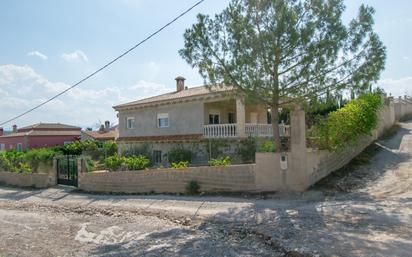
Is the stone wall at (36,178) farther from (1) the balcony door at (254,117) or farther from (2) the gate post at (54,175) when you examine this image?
(1) the balcony door at (254,117)

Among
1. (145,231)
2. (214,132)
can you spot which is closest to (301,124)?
(145,231)

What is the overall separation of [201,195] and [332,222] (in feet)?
21.0

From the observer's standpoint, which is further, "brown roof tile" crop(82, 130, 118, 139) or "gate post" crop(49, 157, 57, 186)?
"brown roof tile" crop(82, 130, 118, 139)

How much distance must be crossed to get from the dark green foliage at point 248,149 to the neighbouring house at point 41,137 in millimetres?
35010

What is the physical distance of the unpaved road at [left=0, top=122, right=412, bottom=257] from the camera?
299 inches

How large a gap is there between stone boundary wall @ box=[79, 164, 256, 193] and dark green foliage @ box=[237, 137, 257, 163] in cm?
484

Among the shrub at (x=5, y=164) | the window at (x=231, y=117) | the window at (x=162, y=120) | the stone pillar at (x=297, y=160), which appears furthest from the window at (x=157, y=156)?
the stone pillar at (x=297, y=160)

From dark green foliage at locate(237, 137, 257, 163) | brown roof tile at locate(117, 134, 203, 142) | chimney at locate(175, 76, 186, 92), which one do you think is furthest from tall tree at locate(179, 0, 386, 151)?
chimney at locate(175, 76, 186, 92)

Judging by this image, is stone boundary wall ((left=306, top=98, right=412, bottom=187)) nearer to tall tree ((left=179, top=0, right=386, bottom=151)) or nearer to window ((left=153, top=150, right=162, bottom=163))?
tall tree ((left=179, top=0, right=386, bottom=151))

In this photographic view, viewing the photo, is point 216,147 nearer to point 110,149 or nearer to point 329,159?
point 329,159

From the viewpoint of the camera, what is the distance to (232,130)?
72.1 feet

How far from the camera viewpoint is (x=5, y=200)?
18.3 meters

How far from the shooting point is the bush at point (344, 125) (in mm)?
14758

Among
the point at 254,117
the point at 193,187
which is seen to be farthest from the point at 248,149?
the point at 254,117
